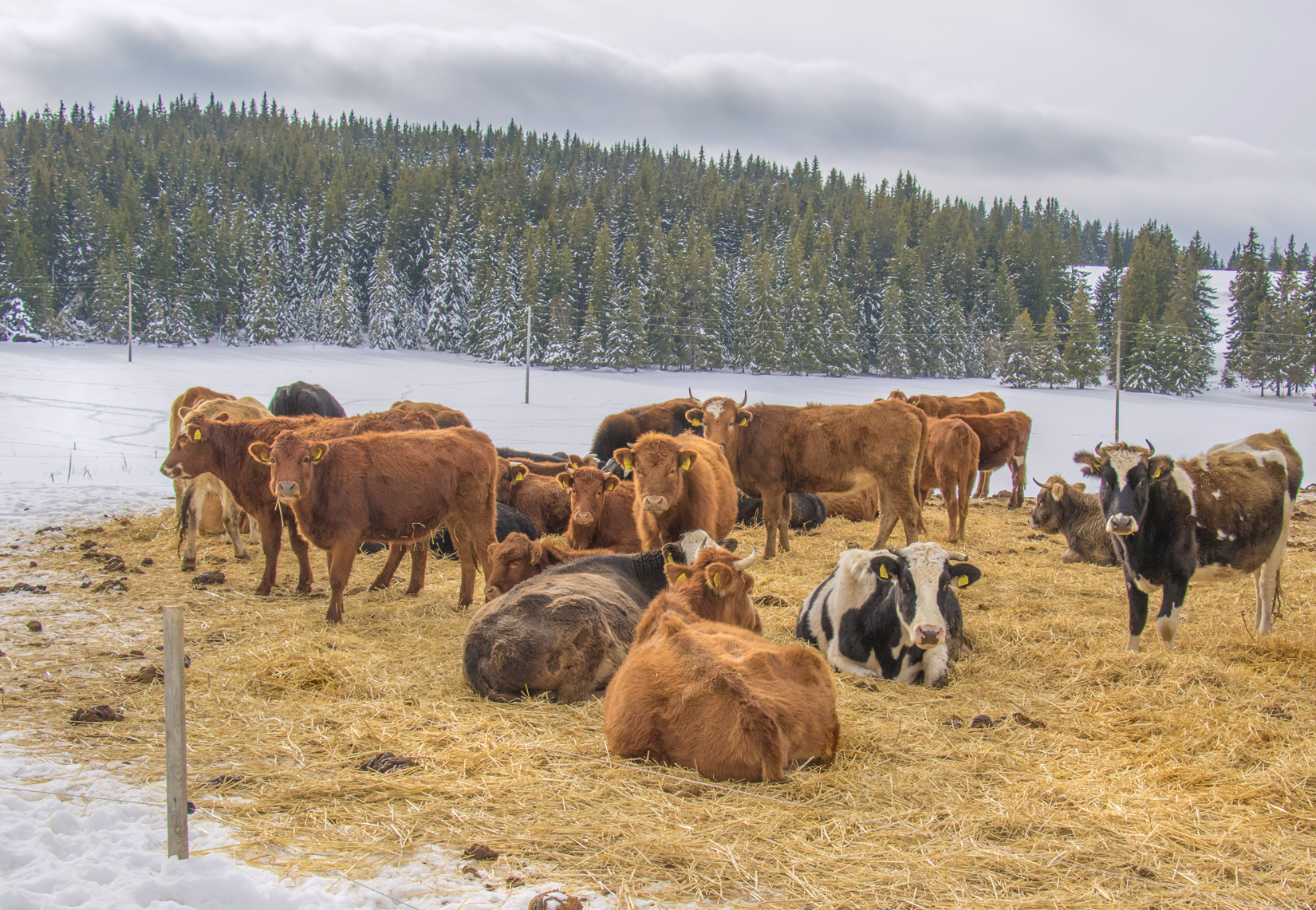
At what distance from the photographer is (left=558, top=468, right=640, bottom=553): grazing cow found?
8867 millimetres

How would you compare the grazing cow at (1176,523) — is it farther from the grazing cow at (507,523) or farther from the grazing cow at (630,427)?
the grazing cow at (630,427)

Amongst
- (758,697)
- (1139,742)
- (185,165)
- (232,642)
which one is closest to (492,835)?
(758,697)

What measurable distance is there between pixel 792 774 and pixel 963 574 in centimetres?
249

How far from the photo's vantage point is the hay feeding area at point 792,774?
3.12m

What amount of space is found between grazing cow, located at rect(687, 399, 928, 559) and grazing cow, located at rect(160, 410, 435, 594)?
4747 mm

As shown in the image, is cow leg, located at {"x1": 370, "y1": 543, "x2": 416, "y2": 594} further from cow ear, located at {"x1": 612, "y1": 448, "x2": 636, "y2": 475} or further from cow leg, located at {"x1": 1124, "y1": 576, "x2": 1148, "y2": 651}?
cow leg, located at {"x1": 1124, "y1": 576, "x2": 1148, "y2": 651}

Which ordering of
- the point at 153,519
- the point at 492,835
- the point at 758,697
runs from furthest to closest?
the point at 153,519, the point at 758,697, the point at 492,835

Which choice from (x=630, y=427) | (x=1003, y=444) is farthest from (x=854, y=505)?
(x=630, y=427)

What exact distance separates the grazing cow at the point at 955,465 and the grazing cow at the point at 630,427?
4.85 m

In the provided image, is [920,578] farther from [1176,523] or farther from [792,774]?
[792,774]

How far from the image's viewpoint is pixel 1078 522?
418 inches

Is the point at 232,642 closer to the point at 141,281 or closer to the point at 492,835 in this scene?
the point at 492,835

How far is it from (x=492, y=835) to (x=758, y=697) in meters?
1.36

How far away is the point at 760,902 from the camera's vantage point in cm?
288
